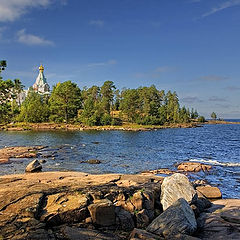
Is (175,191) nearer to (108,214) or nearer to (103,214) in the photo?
(108,214)

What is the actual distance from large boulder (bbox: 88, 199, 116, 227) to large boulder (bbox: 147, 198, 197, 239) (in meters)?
1.68

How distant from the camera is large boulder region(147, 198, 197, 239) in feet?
30.7

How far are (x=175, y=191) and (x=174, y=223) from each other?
287 cm

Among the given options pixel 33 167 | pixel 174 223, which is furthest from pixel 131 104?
pixel 174 223

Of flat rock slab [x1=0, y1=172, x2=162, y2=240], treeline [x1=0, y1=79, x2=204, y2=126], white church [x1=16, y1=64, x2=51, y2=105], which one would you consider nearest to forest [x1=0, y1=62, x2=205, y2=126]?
treeline [x1=0, y1=79, x2=204, y2=126]

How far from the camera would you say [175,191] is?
40.5ft

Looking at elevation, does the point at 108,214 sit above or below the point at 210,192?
above

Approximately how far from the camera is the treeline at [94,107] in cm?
10506

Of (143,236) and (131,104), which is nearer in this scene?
(143,236)

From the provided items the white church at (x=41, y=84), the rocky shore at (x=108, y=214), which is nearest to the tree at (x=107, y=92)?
the white church at (x=41, y=84)

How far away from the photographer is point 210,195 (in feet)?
54.4

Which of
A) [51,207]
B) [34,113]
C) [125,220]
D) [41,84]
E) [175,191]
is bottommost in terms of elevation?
[125,220]

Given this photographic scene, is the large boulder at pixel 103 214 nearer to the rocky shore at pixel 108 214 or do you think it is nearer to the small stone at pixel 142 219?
the rocky shore at pixel 108 214

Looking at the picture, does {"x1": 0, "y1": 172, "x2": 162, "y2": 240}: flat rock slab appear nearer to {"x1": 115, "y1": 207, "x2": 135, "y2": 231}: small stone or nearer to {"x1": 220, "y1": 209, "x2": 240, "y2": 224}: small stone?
{"x1": 115, "y1": 207, "x2": 135, "y2": 231}: small stone
